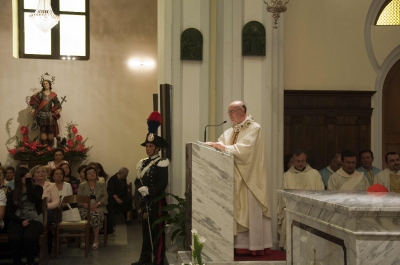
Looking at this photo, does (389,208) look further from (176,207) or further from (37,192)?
(37,192)

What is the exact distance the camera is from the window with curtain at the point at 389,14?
1033 centimetres

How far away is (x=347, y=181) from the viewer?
8.71 metres

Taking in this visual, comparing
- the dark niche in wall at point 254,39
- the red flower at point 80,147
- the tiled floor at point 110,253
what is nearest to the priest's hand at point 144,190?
the tiled floor at point 110,253

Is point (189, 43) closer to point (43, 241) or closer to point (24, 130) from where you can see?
point (43, 241)

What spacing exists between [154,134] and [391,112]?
13.4 ft

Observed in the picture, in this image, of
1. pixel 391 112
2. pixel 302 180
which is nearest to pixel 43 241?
pixel 302 180

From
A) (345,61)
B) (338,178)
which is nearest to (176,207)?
(338,178)

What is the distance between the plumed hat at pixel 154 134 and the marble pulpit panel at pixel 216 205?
6.28ft

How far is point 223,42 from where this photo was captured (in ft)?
28.5

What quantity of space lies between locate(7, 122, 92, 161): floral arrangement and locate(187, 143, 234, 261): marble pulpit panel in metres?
7.84

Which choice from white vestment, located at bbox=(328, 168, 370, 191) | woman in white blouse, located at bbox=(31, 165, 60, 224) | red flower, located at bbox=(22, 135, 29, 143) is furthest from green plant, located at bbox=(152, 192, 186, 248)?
red flower, located at bbox=(22, 135, 29, 143)

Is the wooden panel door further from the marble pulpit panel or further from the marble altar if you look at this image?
the marble altar

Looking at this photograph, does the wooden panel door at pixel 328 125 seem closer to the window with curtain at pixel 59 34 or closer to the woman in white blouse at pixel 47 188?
the woman in white blouse at pixel 47 188

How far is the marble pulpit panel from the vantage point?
662 centimetres
